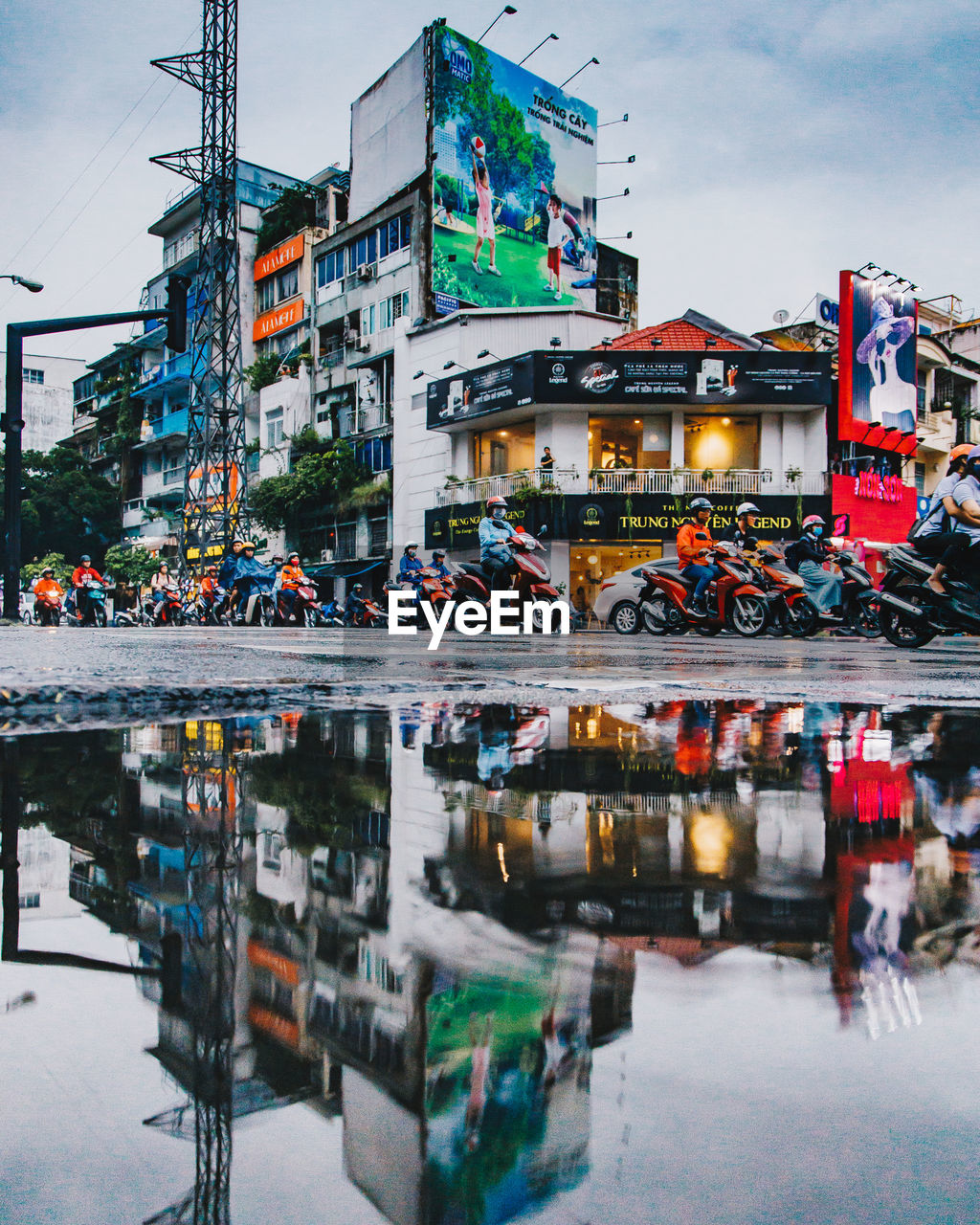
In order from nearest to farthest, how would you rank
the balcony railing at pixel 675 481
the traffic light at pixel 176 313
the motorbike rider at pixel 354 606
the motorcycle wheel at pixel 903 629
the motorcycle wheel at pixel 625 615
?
the motorcycle wheel at pixel 903 629 < the traffic light at pixel 176 313 < the motorcycle wheel at pixel 625 615 < the motorbike rider at pixel 354 606 < the balcony railing at pixel 675 481

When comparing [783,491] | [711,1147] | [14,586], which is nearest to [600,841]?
[711,1147]

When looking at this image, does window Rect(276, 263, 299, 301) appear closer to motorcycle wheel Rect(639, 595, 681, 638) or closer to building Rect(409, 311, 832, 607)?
building Rect(409, 311, 832, 607)

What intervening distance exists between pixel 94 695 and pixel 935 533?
7.82 meters

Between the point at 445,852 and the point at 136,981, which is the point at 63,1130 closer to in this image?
the point at 136,981

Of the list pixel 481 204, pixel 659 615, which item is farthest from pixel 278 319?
pixel 659 615

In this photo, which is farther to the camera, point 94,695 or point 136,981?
point 94,695

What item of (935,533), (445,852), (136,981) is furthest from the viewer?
(935,533)

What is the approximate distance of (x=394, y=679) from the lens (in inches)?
175

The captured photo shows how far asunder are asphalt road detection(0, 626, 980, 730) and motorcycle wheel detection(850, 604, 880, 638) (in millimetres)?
4574

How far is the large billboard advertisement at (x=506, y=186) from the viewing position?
31.3 m

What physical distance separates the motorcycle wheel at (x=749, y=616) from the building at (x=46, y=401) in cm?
5529

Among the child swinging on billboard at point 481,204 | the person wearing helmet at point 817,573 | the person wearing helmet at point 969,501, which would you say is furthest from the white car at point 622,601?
the child swinging on billboard at point 481,204

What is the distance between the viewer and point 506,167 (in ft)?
A: 108

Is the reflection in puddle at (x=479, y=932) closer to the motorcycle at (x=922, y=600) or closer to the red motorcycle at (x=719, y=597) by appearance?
the motorcycle at (x=922, y=600)
